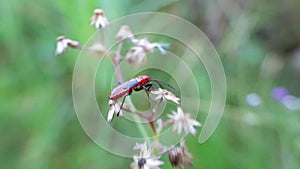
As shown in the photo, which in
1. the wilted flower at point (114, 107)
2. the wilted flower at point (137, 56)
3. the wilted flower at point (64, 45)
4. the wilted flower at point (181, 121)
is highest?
the wilted flower at point (64, 45)

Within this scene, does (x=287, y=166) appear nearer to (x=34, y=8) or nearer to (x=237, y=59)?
(x=237, y=59)

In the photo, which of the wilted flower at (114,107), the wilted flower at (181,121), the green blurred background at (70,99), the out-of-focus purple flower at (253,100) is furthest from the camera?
the out-of-focus purple flower at (253,100)

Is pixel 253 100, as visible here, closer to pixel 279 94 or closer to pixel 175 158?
pixel 279 94

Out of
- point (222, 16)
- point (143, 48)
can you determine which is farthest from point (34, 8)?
point (143, 48)

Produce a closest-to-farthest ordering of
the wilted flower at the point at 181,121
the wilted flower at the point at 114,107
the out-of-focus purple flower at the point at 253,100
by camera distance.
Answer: the wilted flower at the point at 114,107, the wilted flower at the point at 181,121, the out-of-focus purple flower at the point at 253,100

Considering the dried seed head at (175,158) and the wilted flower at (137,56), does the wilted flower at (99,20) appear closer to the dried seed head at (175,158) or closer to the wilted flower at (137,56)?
the wilted flower at (137,56)

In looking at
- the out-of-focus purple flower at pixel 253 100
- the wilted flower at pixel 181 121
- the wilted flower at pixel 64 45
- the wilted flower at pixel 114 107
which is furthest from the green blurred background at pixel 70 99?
the wilted flower at pixel 114 107

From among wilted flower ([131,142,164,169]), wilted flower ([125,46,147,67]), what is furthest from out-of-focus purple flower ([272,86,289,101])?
wilted flower ([131,142,164,169])
